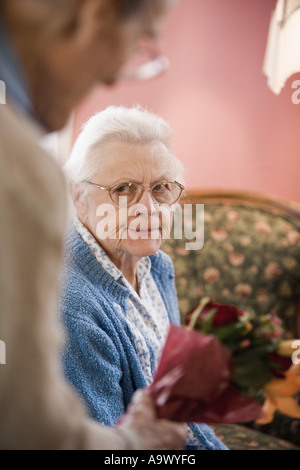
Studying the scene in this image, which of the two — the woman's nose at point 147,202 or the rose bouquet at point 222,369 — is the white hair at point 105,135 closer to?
the woman's nose at point 147,202

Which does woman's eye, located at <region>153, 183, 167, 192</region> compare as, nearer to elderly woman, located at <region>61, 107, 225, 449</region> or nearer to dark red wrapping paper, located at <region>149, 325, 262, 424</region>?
elderly woman, located at <region>61, 107, 225, 449</region>

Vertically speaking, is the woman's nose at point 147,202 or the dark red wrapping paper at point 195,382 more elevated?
the woman's nose at point 147,202

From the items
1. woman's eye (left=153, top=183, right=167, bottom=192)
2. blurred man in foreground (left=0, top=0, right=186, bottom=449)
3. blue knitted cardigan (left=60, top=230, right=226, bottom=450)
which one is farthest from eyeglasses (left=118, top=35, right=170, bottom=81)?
woman's eye (left=153, top=183, right=167, bottom=192)

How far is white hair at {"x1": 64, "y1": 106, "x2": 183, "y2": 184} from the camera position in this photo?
4.26 feet

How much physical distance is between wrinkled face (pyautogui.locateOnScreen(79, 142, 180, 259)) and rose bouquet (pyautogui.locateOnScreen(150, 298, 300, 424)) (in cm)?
50

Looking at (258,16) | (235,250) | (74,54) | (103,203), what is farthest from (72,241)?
(258,16)

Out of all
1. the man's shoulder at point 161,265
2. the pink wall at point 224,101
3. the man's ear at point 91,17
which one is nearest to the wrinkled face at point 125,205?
the man's shoulder at point 161,265

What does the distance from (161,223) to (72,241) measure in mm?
259

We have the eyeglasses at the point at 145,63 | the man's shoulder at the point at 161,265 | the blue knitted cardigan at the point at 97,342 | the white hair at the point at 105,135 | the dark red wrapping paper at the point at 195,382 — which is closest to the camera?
the eyeglasses at the point at 145,63

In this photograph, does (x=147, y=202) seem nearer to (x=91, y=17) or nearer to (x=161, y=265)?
(x=161, y=265)

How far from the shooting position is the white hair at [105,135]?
4.26 ft

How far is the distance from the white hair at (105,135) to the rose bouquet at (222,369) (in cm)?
61

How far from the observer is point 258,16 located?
2855mm
